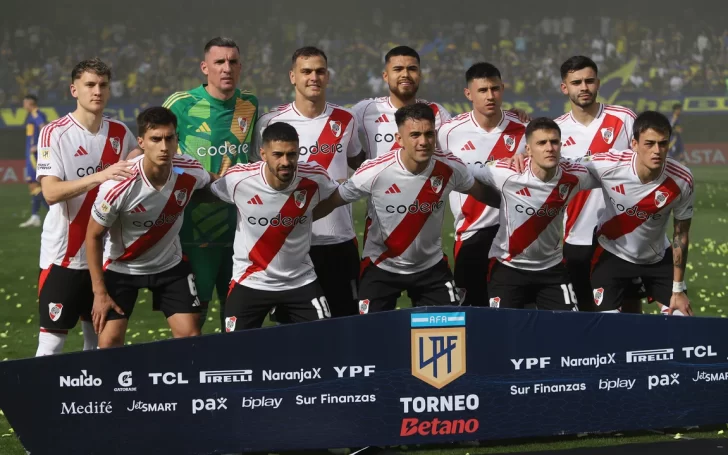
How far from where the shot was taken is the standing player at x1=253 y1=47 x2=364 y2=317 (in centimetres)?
666

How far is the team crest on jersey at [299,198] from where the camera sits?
238 inches

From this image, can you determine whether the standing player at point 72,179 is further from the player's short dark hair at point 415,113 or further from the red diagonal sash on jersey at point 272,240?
the player's short dark hair at point 415,113

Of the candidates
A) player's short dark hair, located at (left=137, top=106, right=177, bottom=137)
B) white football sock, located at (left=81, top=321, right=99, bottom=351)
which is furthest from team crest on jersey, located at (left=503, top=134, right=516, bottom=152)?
white football sock, located at (left=81, top=321, right=99, bottom=351)

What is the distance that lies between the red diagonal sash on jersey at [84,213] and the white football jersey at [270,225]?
81cm

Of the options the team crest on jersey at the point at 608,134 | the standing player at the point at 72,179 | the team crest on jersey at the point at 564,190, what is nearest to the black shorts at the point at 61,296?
the standing player at the point at 72,179

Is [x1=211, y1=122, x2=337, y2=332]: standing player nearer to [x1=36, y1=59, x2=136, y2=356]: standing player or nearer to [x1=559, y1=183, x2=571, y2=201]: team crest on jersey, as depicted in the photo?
[x1=36, y1=59, x2=136, y2=356]: standing player

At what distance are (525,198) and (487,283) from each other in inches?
28.5

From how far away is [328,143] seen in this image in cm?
669

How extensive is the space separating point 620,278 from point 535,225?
78 centimetres

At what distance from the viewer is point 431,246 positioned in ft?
20.7

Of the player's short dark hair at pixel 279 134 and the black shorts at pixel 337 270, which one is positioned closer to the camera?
the player's short dark hair at pixel 279 134

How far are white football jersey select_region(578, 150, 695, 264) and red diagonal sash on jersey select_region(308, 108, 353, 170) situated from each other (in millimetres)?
1666

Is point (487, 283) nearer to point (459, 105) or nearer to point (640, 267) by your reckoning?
point (640, 267)

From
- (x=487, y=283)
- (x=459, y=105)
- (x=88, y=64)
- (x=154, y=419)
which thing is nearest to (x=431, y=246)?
(x=487, y=283)
